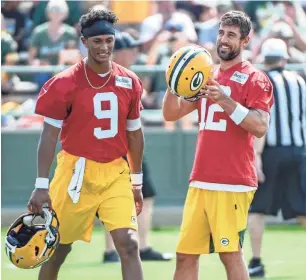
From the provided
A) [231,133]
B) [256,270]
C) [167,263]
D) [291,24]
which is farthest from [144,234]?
[291,24]

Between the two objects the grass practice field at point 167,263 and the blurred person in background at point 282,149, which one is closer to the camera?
the grass practice field at point 167,263

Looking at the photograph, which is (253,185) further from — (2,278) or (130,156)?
(2,278)

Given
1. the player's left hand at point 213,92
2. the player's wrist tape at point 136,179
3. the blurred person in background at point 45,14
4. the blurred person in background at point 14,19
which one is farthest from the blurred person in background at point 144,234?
the blurred person in background at point 14,19

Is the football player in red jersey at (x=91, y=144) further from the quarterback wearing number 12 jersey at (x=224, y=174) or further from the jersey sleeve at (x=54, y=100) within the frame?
the quarterback wearing number 12 jersey at (x=224, y=174)

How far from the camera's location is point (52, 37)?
50.9 feet

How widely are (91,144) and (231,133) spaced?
984mm

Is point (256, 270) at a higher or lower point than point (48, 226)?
lower

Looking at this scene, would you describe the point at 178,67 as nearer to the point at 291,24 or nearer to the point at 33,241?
the point at 33,241

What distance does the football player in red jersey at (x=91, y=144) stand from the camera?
7.88 meters

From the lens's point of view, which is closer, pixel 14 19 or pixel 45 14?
pixel 45 14

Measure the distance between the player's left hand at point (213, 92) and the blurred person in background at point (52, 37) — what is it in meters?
7.70

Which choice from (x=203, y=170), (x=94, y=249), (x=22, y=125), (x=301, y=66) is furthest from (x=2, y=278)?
(x=301, y=66)

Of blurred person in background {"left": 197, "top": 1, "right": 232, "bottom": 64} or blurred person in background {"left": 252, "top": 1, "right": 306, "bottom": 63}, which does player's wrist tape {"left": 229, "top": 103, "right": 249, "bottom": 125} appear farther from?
blurred person in background {"left": 197, "top": 1, "right": 232, "bottom": 64}

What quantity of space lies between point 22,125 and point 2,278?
4046 mm
